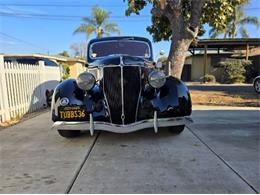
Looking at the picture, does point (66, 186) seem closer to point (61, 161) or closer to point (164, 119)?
point (61, 161)

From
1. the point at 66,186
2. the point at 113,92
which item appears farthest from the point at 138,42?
the point at 66,186

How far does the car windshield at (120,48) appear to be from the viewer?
6915 millimetres

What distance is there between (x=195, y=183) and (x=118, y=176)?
879 millimetres

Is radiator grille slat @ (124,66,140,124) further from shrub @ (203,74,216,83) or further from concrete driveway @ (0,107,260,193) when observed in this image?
shrub @ (203,74,216,83)

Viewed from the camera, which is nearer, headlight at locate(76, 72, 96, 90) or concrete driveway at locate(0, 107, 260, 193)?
concrete driveway at locate(0, 107, 260, 193)

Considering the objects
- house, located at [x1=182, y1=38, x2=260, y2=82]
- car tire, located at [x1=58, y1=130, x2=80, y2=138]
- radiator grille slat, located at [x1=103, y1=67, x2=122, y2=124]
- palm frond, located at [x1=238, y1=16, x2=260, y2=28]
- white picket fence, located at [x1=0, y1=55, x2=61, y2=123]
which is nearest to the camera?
radiator grille slat, located at [x1=103, y1=67, x2=122, y2=124]

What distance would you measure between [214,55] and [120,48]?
77.9 ft

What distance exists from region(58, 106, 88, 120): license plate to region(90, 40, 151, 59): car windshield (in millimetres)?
2545


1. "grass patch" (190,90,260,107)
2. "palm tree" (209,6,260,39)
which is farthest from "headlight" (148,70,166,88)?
"palm tree" (209,6,260,39)

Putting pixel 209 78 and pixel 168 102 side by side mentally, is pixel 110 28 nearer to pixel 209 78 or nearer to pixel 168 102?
pixel 209 78

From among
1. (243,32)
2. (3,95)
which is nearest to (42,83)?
(3,95)

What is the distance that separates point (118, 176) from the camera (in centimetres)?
332

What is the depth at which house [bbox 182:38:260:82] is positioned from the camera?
2483 centimetres

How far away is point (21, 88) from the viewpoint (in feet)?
26.8
